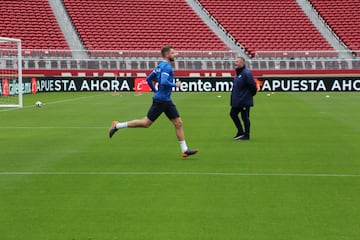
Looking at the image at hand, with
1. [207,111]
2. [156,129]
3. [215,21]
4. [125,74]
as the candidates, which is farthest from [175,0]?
[156,129]

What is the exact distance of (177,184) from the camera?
10.0 metres

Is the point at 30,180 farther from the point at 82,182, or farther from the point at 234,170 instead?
the point at 234,170

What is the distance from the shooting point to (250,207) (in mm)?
8406

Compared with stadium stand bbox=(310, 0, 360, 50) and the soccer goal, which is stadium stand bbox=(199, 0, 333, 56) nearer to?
stadium stand bbox=(310, 0, 360, 50)

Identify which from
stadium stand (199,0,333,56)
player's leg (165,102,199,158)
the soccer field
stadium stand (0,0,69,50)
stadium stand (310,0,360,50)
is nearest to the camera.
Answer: the soccer field

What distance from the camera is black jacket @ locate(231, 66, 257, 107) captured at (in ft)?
54.5

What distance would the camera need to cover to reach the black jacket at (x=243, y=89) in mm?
16625

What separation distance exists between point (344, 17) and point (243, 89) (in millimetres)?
44864

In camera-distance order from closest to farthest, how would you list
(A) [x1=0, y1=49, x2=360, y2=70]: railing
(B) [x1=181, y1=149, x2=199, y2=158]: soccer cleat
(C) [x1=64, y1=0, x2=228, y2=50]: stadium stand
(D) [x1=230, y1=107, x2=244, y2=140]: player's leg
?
(B) [x1=181, y1=149, x2=199, y2=158]: soccer cleat → (D) [x1=230, y1=107, x2=244, y2=140]: player's leg → (A) [x1=0, y1=49, x2=360, y2=70]: railing → (C) [x1=64, y1=0, x2=228, y2=50]: stadium stand

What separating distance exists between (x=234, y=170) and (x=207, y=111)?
15.3 m

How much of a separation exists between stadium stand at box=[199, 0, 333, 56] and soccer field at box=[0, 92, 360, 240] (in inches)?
1431

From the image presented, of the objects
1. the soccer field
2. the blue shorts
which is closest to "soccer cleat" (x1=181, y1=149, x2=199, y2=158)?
the soccer field

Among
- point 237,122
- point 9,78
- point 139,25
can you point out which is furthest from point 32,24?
point 237,122

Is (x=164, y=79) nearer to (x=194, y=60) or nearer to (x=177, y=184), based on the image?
(x=177, y=184)
